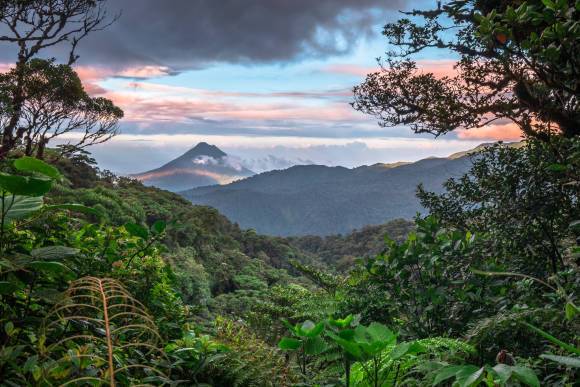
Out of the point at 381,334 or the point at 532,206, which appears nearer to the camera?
the point at 381,334

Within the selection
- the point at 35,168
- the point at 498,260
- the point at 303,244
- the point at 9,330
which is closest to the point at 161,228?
the point at 35,168

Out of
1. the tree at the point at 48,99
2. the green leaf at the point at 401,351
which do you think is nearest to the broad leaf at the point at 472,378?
the green leaf at the point at 401,351

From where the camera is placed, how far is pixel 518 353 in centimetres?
265

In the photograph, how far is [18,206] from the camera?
154 centimetres

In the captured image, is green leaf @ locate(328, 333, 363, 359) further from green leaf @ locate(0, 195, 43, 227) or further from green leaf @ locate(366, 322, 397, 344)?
green leaf @ locate(0, 195, 43, 227)

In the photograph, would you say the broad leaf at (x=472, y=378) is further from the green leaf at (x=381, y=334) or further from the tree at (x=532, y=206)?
the tree at (x=532, y=206)

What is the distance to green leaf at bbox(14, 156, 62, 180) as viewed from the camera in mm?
1558

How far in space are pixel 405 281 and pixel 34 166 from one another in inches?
115

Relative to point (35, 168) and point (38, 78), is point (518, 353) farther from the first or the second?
point (38, 78)

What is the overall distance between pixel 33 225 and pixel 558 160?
395cm

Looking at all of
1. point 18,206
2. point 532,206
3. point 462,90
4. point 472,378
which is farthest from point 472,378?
point 462,90

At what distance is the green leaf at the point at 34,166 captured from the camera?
1558 mm

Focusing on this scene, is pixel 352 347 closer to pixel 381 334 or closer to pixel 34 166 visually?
pixel 381 334

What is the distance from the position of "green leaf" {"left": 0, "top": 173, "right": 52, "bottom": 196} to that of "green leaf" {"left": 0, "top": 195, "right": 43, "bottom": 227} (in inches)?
1.3
